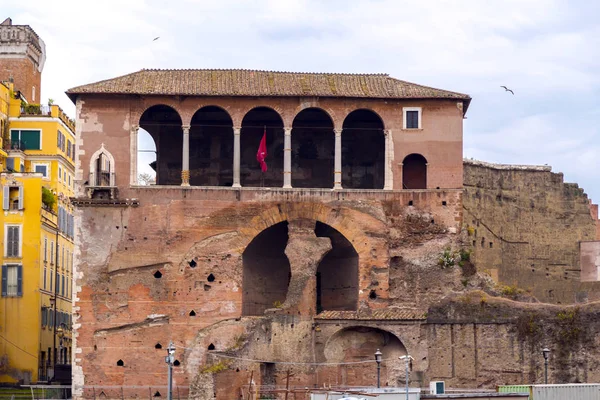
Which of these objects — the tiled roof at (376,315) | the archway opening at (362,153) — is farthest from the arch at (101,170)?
the archway opening at (362,153)

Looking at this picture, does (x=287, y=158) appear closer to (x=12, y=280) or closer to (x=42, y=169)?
(x=12, y=280)

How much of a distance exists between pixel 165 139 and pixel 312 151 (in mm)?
6445

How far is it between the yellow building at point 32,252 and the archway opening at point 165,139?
10.1m

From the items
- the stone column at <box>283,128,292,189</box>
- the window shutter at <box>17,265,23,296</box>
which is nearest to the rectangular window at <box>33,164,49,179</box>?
the window shutter at <box>17,265,23,296</box>

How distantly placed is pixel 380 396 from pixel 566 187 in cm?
2653

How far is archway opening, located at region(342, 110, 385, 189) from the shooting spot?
6656 cm

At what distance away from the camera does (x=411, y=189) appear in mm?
63188

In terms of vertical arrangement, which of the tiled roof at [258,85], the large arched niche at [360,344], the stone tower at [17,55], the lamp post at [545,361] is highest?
the stone tower at [17,55]

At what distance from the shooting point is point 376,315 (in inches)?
2360

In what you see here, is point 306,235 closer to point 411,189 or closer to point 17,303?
point 411,189

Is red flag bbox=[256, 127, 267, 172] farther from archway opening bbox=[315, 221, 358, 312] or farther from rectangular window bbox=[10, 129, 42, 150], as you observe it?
rectangular window bbox=[10, 129, 42, 150]

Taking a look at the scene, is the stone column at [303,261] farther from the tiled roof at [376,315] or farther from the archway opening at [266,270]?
the archway opening at [266,270]

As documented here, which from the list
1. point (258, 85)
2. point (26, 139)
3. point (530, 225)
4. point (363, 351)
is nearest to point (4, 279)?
point (26, 139)

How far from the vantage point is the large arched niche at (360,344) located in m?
59.8
